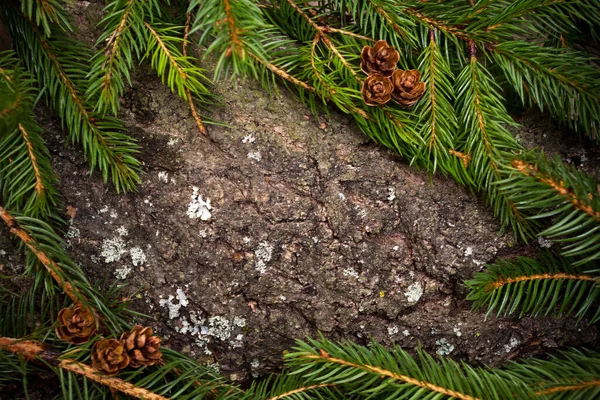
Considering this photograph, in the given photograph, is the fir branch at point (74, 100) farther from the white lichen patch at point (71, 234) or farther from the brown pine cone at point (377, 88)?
the brown pine cone at point (377, 88)

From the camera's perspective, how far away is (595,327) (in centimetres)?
105

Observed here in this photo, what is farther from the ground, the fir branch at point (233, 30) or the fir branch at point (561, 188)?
the fir branch at point (233, 30)

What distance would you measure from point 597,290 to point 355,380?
1.38 feet

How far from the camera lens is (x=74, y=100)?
39.3 inches

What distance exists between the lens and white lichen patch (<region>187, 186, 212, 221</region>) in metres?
1.02

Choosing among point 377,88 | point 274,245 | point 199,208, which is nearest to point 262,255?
point 274,245

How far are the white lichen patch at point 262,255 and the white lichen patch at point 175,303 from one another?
0.13 m

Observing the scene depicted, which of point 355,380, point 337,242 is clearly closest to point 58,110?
point 337,242

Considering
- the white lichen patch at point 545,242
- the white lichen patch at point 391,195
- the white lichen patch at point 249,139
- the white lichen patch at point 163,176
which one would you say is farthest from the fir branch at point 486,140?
the white lichen patch at point 163,176

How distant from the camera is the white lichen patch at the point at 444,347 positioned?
1040mm

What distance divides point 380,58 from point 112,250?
55cm

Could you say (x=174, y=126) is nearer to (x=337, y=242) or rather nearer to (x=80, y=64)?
(x=80, y=64)

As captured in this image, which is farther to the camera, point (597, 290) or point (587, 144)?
point (587, 144)

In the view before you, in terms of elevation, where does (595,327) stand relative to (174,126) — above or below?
below
